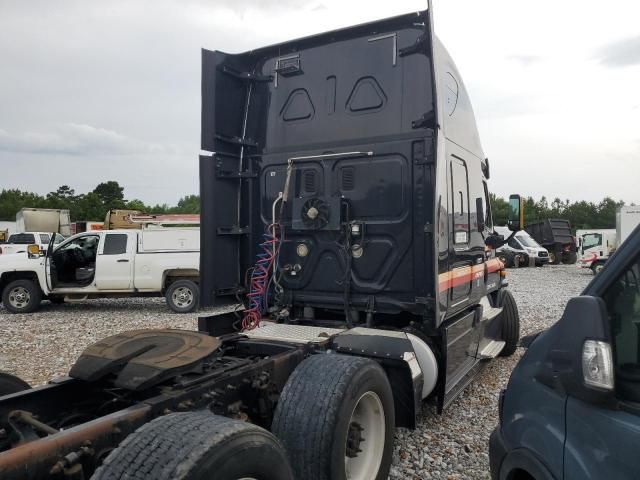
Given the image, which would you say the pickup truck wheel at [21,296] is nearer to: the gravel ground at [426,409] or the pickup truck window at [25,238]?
the gravel ground at [426,409]

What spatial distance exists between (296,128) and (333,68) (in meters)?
0.64

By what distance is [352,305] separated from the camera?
4551 millimetres

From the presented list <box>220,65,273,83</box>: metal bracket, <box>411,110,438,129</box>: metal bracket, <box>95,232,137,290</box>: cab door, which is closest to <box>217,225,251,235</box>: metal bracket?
<box>220,65,273,83</box>: metal bracket

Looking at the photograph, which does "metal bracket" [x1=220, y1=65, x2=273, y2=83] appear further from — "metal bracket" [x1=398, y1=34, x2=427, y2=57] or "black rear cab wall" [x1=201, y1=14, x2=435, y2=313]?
"metal bracket" [x1=398, y1=34, x2=427, y2=57]

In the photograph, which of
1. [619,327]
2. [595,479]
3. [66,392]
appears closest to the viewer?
[595,479]

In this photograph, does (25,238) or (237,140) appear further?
(25,238)

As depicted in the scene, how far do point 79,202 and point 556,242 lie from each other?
4868 cm

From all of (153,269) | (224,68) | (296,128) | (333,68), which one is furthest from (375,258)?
(153,269)

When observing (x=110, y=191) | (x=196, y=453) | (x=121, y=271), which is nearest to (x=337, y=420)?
(x=196, y=453)

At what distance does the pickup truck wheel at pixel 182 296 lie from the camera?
1094 cm

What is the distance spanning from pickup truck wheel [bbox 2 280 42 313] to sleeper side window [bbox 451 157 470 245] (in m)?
9.75

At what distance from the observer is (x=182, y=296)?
11016 mm

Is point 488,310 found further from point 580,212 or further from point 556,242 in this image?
point 580,212

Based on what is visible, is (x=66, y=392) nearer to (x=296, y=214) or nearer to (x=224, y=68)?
(x=296, y=214)
